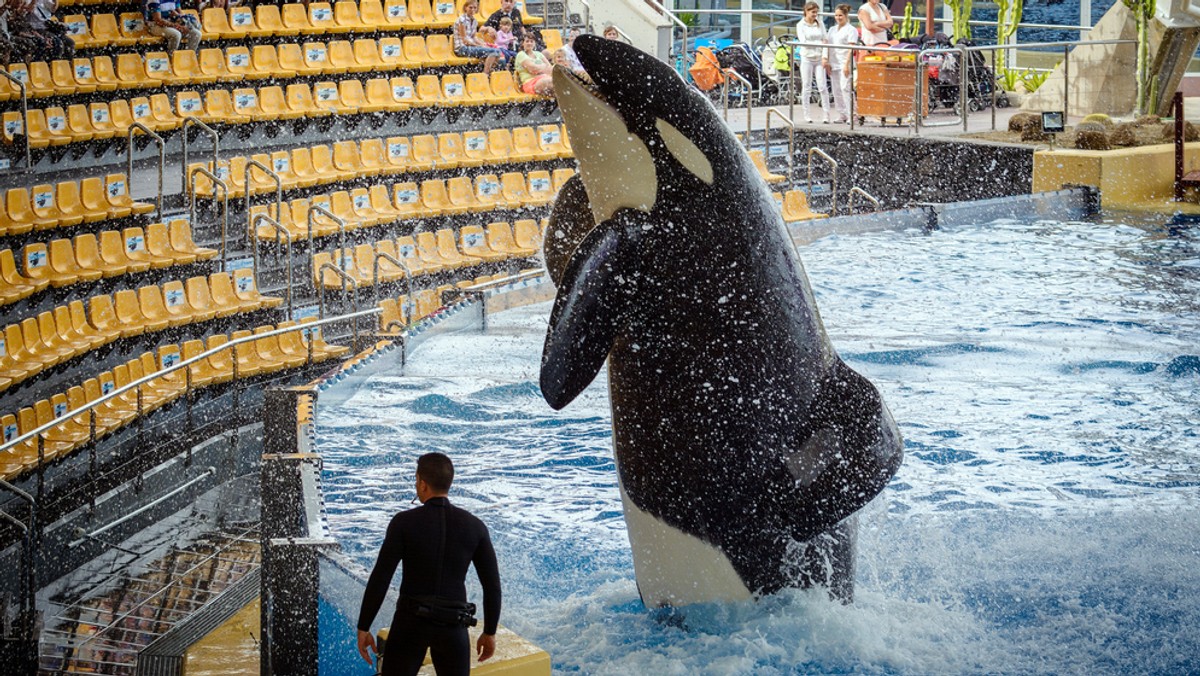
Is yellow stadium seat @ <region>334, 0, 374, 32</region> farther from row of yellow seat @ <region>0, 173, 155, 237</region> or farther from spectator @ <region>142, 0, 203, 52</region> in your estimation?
row of yellow seat @ <region>0, 173, 155, 237</region>

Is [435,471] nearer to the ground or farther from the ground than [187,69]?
nearer to the ground

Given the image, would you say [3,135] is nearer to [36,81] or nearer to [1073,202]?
[36,81]

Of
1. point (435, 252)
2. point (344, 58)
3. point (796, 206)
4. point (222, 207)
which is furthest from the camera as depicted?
point (344, 58)

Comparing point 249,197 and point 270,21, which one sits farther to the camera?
point 270,21

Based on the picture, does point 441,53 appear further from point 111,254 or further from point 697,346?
point 697,346

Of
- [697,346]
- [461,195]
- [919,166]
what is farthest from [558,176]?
[697,346]

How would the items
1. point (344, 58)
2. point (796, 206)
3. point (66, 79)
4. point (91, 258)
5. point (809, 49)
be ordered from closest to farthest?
point (91, 258) → point (66, 79) → point (796, 206) → point (344, 58) → point (809, 49)

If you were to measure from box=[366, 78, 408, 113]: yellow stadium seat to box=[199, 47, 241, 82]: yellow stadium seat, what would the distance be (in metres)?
1.19

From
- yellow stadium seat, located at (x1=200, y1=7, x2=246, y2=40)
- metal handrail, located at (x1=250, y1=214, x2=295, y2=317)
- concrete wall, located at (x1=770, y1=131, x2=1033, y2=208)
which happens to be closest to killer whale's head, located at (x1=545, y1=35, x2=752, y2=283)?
metal handrail, located at (x1=250, y1=214, x2=295, y2=317)

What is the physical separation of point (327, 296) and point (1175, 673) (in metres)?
7.71

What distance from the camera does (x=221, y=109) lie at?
12.4m

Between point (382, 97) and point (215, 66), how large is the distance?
1.50 meters

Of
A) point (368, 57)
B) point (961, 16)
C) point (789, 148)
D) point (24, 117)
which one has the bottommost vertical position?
point (789, 148)

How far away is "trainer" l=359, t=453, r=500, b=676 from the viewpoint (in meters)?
3.68
